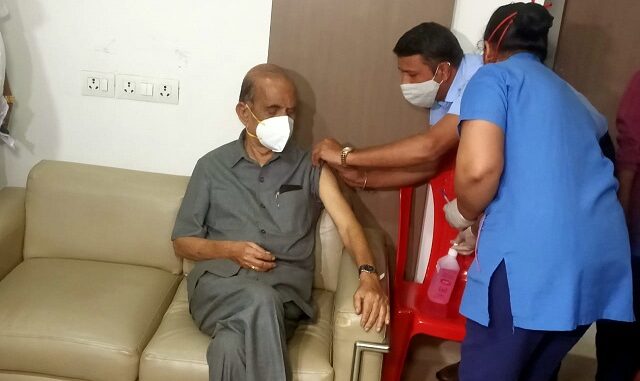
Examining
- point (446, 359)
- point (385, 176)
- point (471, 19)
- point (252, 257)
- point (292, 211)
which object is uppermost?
point (471, 19)

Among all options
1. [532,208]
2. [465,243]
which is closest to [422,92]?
[465,243]

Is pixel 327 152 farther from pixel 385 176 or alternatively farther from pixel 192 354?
pixel 192 354

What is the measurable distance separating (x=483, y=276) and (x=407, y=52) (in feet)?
3.04

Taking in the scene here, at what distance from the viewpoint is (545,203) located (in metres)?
1.41

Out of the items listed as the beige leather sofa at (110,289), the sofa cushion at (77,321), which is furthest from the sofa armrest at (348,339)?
the sofa cushion at (77,321)

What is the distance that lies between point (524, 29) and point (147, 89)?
151cm

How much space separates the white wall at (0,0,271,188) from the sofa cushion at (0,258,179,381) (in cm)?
59

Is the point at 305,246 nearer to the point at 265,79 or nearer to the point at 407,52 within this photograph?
the point at 265,79

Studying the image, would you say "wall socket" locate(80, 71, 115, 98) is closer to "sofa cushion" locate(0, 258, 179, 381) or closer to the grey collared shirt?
the grey collared shirt

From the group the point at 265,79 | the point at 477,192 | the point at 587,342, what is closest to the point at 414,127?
the point at 265,79

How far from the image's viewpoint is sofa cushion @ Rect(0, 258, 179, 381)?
5.98 ft

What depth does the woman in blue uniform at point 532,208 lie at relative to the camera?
55.7 inches

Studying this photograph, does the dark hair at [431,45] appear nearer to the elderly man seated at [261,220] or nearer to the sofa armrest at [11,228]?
the elderly man seated at [261,220]

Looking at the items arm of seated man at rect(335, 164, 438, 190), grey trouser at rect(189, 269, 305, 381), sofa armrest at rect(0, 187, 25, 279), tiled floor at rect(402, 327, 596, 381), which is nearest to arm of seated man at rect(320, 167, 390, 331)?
arm of seated man at rect(335, 164, 438, 190)
